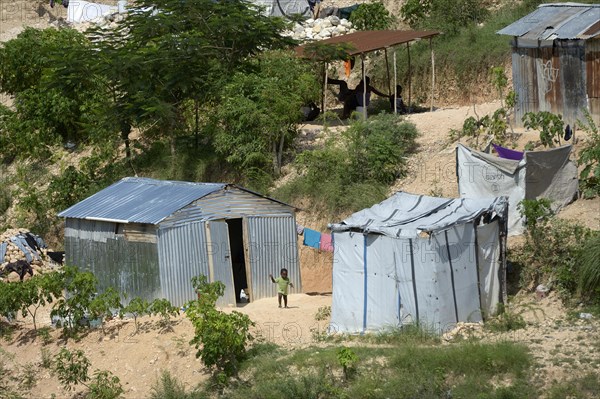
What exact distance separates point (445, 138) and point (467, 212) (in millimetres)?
7007

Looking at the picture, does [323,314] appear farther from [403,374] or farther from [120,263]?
[120,263]

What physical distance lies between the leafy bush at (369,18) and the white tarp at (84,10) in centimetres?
959

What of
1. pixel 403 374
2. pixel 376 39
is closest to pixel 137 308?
pixel 403 374

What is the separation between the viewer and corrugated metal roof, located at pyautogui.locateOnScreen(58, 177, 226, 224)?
1747 cm

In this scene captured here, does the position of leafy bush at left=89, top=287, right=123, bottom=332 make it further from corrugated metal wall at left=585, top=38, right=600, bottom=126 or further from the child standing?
corrugated metal wall at left=585, top=38, right=600, bottom=126

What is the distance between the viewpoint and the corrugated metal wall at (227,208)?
17.3m

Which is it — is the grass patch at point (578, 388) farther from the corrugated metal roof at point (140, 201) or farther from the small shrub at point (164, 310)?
the corrugated metal roof at point (140, 201)

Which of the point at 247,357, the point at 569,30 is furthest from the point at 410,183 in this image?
the point at 247,357

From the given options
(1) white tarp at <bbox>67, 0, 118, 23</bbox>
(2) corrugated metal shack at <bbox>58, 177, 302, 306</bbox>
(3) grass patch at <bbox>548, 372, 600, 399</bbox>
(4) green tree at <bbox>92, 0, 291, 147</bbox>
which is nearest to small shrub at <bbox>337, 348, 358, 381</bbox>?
(3) grass patch at <bbox>548, 372, 600, 399</bbox>

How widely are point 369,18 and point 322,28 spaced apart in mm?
1290

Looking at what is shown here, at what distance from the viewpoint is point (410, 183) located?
69.2 feet

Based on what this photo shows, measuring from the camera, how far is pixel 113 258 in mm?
18016

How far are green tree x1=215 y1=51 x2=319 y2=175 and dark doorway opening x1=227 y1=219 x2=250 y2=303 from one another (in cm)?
394

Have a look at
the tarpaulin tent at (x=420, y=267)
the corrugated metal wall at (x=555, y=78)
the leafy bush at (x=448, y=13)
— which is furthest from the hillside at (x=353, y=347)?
the leafy bush at (x=448, y=13)
